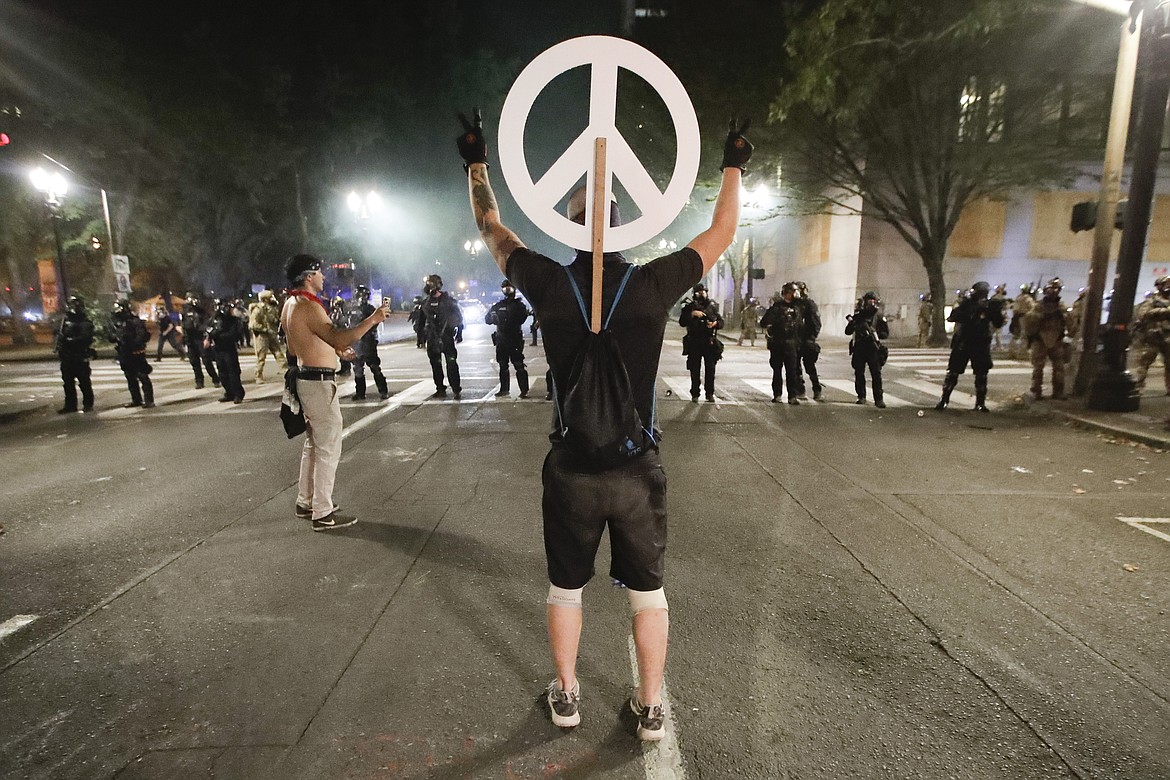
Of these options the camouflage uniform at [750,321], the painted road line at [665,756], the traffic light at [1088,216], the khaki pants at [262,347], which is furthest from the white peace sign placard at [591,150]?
the camouflage uniform at [750,321]

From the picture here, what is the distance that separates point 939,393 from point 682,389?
4.66m

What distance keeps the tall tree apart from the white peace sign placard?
421 inches

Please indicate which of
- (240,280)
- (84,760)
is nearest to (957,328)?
(84,760)

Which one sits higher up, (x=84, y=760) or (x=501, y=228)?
(x=501, y=228)

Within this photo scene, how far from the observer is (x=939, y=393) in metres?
11.3

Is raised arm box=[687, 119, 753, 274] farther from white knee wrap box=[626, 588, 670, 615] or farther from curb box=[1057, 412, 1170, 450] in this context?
curb box=[1057, 412, 1170, 450]

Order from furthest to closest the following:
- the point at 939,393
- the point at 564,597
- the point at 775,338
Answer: the point at 939,393
the point at 775,338
the point at 564,597

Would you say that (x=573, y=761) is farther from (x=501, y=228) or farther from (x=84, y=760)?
(x=501, y=228)

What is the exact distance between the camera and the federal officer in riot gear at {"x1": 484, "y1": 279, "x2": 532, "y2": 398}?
10438 millimetres

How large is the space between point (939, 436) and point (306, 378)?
744cm

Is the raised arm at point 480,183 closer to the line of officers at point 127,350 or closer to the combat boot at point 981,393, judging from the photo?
the combat boot at point 981,393

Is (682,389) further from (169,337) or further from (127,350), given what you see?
(169,337)

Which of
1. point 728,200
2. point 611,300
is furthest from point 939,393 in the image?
point 611,300

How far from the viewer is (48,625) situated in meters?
3.44
